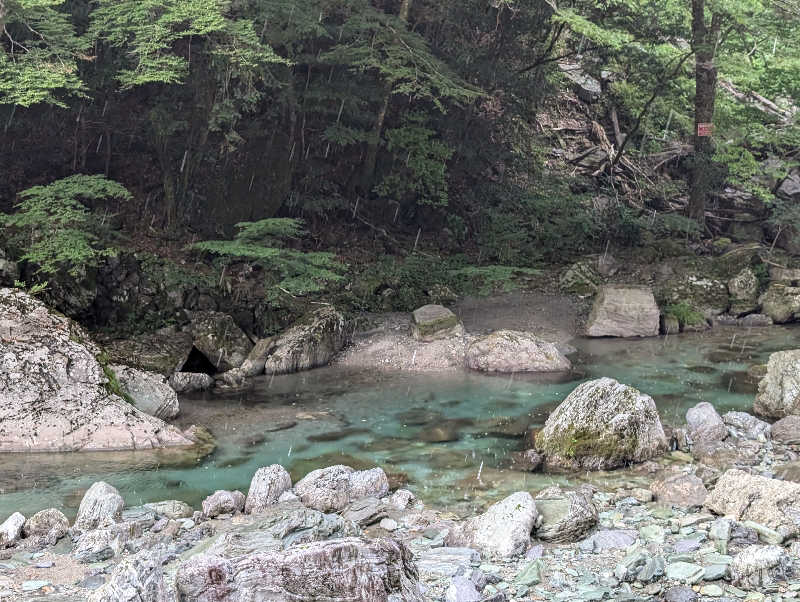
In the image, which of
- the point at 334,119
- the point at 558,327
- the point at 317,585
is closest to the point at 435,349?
the point at 558,327

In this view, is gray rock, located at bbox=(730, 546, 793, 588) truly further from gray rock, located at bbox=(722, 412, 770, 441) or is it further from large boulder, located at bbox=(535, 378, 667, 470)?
gray rock, located at bbox=(722, 412, 770, 441)

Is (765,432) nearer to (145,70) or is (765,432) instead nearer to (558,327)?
(558,327)

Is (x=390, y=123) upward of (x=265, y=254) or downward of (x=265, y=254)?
upward

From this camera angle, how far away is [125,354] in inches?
492

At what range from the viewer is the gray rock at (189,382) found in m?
12.1

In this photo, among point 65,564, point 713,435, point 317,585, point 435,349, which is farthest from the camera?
point 435,349

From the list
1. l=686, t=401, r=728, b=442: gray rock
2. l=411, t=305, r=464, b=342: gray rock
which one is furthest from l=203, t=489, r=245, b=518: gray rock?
l=411, t=305, r=464, b=342: gray rock

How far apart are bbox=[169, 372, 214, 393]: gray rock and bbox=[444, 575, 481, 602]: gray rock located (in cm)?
791

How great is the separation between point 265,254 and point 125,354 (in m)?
2.81

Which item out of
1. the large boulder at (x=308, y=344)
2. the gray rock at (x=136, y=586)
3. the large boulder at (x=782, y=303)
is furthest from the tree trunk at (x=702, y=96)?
the gray rock at (x=136, y=586)

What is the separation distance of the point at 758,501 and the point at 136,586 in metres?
5.00

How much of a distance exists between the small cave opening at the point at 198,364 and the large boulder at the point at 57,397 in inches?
104

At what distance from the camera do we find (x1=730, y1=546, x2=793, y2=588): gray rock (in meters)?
5.04

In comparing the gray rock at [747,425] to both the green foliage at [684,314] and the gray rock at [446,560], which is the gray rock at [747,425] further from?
the green foliage at [684,314]
